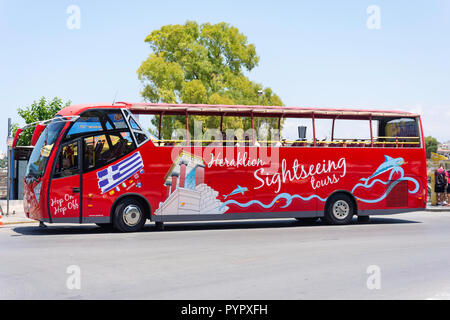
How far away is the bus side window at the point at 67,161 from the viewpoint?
1464 centimetres

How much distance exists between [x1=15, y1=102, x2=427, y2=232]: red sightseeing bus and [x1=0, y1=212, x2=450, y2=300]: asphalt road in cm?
93

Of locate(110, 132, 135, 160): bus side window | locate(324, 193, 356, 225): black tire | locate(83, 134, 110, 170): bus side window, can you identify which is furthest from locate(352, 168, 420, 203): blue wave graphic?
locate(83, 134, 110, 170): bus side window

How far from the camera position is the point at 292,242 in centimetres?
1288

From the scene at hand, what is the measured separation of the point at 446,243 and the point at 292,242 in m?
3.55

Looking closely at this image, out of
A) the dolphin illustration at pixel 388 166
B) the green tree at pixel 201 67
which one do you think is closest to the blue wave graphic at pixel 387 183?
the dolphin illustration at pixel 388 166

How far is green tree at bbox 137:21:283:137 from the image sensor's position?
4231cm

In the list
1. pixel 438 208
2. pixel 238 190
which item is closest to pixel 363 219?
pixel 238 190

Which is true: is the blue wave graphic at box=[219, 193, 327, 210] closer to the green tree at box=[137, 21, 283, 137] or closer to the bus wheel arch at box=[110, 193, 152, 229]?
the bus wheel arch at box=[110, 193, 152, 229]

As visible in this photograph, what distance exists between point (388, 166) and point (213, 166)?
5.94 meters

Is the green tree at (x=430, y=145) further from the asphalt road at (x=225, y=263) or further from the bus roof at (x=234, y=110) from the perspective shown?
the asphalt road at (x=225, y=263)

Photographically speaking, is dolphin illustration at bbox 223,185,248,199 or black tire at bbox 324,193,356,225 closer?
dolphin illustration at bbox 223,185,248,199

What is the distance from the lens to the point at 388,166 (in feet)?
58.7

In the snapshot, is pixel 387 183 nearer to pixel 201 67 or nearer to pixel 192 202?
pixel 192 202
